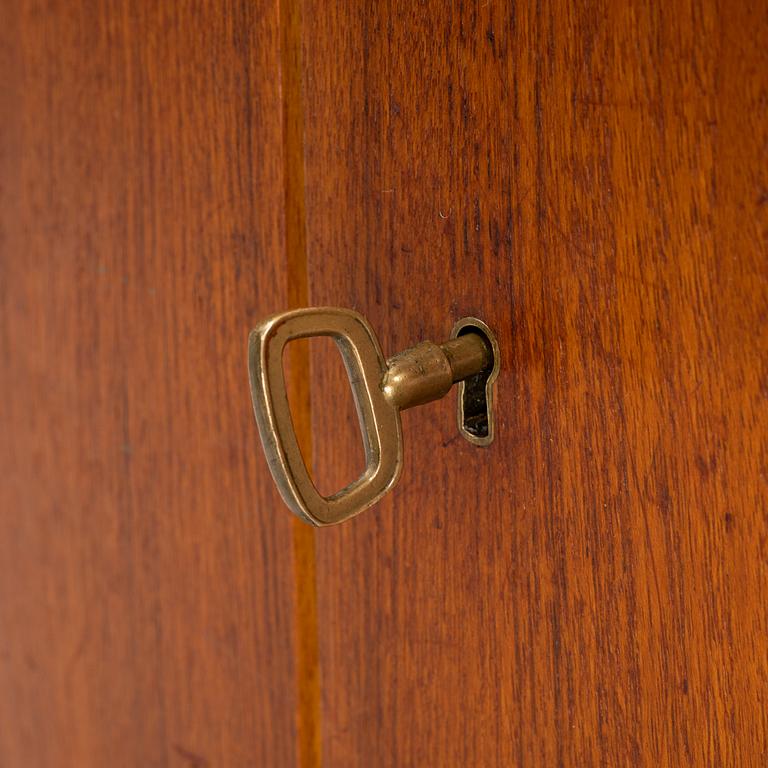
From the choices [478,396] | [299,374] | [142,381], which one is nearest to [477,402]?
[478,396]

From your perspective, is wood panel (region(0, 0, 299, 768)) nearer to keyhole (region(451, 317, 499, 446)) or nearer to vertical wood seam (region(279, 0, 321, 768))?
vertical wood seam (region(279, 0, 321, 768))

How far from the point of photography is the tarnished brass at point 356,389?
319 millimetres

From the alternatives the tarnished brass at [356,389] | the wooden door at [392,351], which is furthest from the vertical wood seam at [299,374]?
the tarnished brass at [356,389]

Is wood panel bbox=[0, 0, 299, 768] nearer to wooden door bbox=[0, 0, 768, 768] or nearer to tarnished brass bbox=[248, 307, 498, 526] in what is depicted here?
wooden door bbox=[0, 0, 768, 768]

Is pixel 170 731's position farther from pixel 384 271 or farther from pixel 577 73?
pixel 577 73

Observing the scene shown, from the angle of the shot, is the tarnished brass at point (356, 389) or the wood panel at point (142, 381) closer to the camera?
the tarnished brass at point (356, 389)

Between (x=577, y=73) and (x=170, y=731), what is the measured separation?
42 cm

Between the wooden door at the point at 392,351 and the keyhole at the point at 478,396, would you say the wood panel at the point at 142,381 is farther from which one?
the keyhole at the point at 478,396

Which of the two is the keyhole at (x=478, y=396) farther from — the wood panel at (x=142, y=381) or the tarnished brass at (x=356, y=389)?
the wood panel at (x=142, y=381)

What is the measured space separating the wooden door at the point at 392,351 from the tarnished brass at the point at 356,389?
27mm

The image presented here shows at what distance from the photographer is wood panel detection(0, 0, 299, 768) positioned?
1.51 feet

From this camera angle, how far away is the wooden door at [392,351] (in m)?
0.30

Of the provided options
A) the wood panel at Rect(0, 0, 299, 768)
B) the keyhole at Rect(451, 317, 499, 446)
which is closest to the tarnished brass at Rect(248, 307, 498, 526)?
the keyhole at Rect(451, 317, 499, 446)

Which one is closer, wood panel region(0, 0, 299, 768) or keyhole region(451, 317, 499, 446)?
keyhole region(451, 317, 499, 446)
